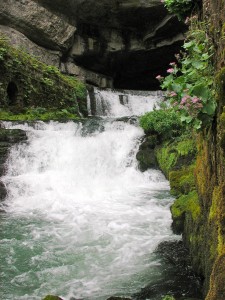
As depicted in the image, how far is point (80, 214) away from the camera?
7875 millimetres

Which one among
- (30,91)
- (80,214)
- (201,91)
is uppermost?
(30,91)

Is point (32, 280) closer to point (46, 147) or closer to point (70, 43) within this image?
point (46, 147)

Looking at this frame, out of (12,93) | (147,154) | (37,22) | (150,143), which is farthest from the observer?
(37,22)

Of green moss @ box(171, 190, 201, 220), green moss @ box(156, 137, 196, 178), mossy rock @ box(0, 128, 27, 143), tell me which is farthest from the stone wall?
mossy rock @ box(0, 128, 27, 143)

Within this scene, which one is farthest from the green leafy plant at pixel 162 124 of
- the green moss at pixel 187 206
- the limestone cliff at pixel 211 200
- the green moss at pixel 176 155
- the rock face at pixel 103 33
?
the rock face at pixel 103 33

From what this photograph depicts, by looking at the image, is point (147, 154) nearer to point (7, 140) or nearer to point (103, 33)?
point (7, 140)

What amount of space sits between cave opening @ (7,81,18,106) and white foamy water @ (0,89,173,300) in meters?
3.13

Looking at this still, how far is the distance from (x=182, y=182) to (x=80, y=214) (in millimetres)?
2502

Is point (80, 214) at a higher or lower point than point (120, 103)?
lower

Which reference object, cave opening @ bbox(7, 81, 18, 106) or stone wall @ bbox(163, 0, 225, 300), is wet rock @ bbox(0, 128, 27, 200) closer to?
cave opening @ bbox(7, 81, 18, 106)

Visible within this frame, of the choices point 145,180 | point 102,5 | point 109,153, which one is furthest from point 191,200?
point 102,5

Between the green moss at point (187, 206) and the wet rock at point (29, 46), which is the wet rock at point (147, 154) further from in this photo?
the wet rock at point (29, 46)

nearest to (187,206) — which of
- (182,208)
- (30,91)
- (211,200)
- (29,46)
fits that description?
(182,208)

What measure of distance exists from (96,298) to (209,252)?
1524 mm
